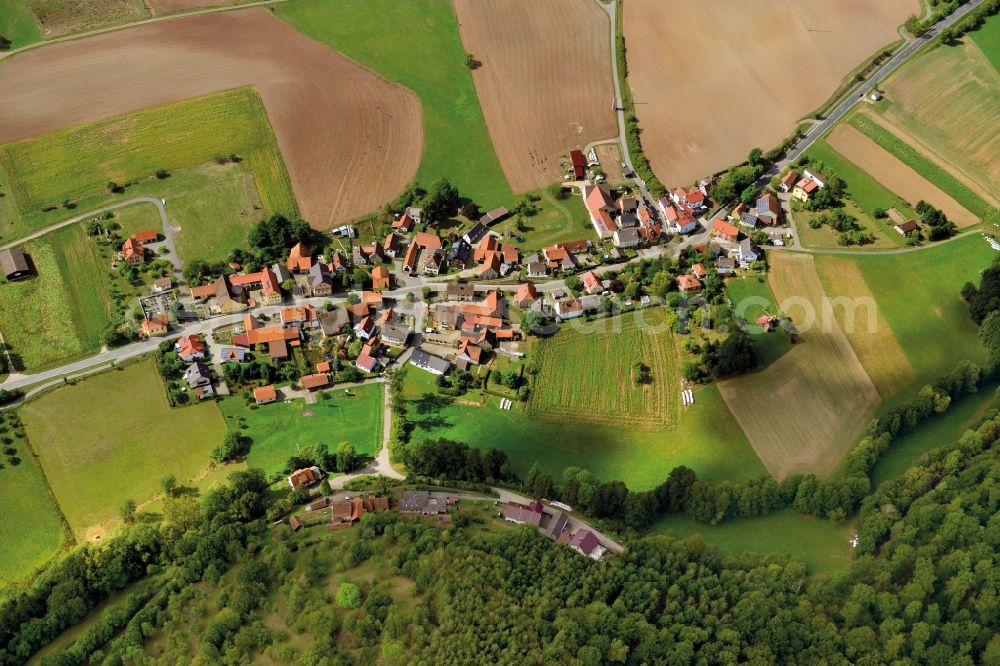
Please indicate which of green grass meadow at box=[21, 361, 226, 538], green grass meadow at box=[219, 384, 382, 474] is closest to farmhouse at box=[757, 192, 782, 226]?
green grass meadow at box=[219, 384, 382, 474]

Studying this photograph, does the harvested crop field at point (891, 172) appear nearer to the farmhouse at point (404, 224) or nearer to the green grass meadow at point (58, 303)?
the farmhouse at point (404, 224)

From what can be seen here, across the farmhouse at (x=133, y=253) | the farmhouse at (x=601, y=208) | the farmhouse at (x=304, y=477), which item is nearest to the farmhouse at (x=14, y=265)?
the farmhouse at (x=133, y=253)

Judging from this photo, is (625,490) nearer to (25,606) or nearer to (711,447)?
(711,447)

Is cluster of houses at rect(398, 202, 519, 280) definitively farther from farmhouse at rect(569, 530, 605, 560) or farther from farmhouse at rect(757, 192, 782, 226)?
farmhouse at rect(569, 530, 605, 560)

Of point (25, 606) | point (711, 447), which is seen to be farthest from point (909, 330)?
point (25, 606)

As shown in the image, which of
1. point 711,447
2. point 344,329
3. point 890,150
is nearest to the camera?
point 711,447

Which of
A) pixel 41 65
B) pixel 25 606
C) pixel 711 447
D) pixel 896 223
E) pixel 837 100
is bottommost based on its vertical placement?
pixel 711 447

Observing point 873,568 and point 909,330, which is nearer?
point 873,568
